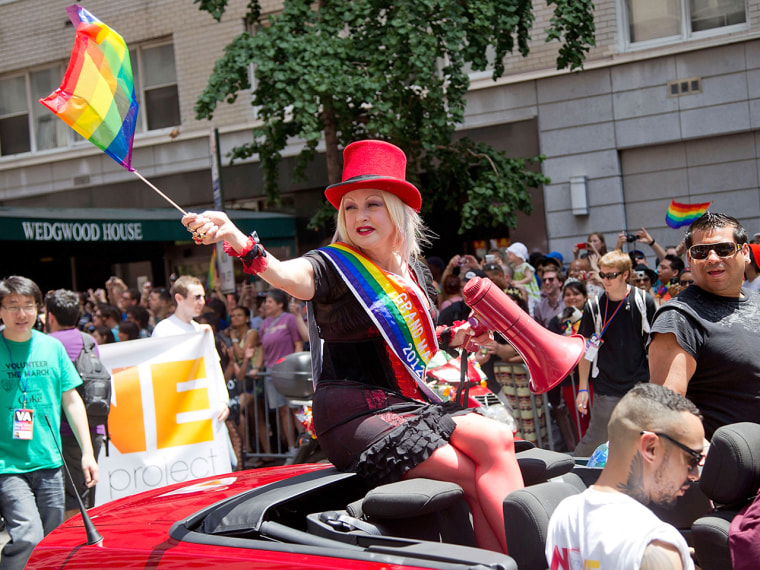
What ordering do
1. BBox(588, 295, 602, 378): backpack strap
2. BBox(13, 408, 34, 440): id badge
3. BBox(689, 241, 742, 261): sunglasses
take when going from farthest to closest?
BBox(588, 295, 602, 378): backpack strap, BBox(13, 408, 34, 440): id badge, BBox(689, 241, 742, 261): sunglasses

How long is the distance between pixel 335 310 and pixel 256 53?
753 cm

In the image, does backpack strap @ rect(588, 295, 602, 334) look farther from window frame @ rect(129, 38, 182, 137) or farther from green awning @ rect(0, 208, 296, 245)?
window frame @ rect(129, 38, 182, 137)

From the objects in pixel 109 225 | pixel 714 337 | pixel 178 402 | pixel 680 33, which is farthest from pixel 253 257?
pixel 680 33

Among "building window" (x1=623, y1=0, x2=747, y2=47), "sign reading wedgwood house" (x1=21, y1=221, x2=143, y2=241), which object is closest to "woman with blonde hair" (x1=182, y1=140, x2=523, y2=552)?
"sign reading wedgwood house" (x1=21, y1=221, x2=143, y2=241)

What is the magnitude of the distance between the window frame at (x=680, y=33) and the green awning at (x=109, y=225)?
22.5 feet

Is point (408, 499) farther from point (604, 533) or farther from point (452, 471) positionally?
point (604, 533)

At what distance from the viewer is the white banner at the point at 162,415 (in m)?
6.61

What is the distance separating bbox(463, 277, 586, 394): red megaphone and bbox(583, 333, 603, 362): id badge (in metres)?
3.71

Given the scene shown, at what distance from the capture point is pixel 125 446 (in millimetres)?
6621

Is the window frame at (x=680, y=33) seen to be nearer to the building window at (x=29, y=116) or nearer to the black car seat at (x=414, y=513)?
the black car seat at (x=414, y=513)

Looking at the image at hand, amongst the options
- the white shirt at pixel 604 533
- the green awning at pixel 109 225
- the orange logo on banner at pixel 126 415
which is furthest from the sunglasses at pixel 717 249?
the green awning at pixel 109 225

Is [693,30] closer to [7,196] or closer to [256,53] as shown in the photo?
[256,53]

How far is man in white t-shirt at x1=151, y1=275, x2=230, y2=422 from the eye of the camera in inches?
265

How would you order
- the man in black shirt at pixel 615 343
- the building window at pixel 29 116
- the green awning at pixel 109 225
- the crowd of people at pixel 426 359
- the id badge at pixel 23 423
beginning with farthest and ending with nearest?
the building window at pixel 29 116 → the green awning at pixel 109 225 → the man in black shirt at pixel 615 343 → the id badge at pixel 23 423 → the crowd of people at pixel 426 359
